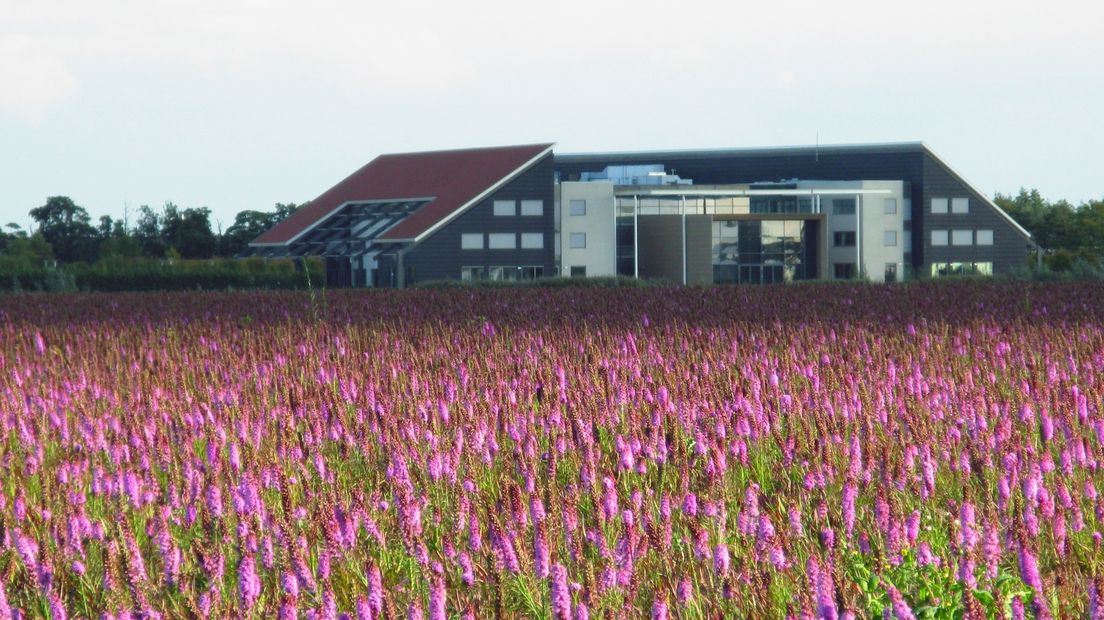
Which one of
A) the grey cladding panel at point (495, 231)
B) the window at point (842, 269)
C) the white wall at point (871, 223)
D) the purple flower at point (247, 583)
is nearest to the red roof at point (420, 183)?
the grey cladding panel at point (495, 231)

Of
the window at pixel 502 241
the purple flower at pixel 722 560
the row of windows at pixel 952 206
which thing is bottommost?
the purple flower at pixel 722 560

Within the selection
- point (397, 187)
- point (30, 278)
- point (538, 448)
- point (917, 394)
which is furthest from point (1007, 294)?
point (397, 187)

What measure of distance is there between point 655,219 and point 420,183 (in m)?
11.5

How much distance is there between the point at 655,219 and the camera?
249 ft

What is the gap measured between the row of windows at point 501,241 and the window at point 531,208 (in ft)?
3.11

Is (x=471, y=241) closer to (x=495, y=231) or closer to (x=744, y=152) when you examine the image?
(x=495, y=231)

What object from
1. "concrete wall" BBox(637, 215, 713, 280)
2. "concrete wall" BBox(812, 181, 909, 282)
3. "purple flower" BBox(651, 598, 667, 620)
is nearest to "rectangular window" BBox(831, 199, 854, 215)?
"concrete wall" BBox(812, 181, 909, 282)

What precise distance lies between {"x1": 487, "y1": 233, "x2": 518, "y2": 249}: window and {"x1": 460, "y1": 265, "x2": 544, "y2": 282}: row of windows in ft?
3.11

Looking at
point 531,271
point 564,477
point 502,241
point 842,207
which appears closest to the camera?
point 564,477

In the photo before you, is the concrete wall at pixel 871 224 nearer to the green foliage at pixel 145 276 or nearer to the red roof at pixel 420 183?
the red roof at pixel 420 183

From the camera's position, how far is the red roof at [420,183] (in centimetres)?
6862

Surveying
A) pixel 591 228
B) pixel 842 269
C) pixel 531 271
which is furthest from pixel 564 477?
pixel 842 269

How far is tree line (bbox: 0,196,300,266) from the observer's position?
90375mm

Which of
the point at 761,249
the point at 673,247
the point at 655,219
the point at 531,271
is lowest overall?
the point at 531,271
